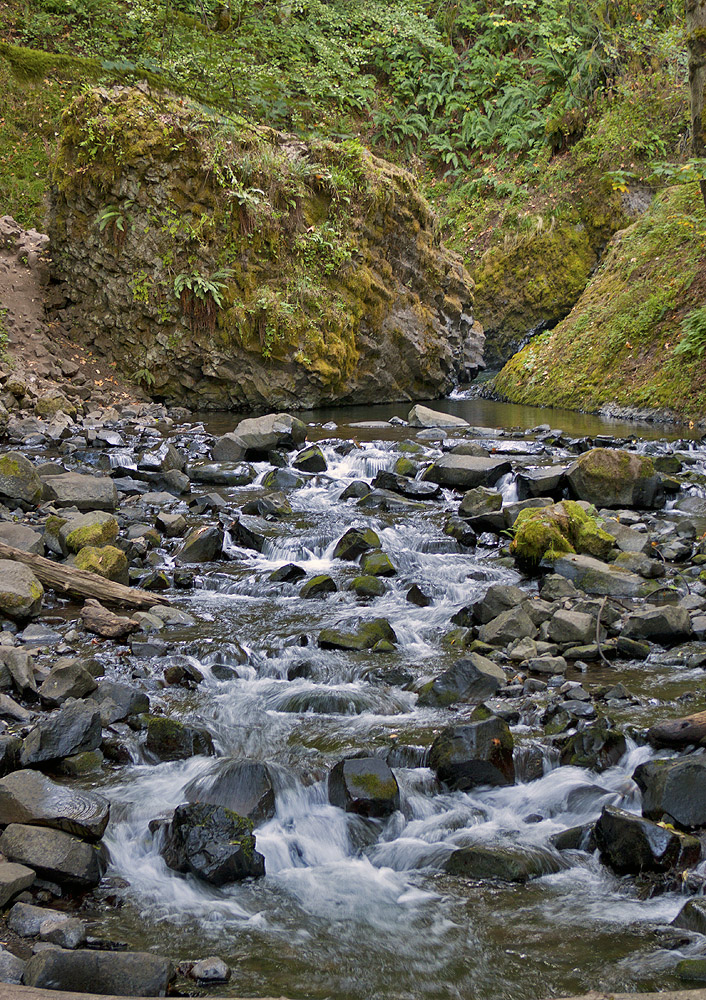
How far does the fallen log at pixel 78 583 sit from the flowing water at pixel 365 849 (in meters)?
0.39

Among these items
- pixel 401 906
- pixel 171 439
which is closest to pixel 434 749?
pixel 401 906

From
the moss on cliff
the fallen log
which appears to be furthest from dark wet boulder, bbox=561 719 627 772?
the moss on cliff

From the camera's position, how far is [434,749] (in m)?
3.68

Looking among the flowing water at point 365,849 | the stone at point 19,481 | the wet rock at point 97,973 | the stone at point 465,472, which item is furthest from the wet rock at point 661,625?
the stone at point 19,481

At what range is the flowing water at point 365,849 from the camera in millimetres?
2566

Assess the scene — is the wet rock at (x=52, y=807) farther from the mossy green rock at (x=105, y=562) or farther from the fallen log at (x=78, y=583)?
the mossy green rock at (x=105, y=562)

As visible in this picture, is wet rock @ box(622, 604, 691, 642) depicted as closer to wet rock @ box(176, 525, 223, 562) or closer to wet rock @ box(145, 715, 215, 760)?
wet rock @ box(145, 715, 215, 760)

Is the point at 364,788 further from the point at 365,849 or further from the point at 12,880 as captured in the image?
the point at 12,880

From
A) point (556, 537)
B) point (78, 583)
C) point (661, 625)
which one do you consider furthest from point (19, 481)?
point (661, 625)

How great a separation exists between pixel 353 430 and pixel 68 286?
6.26 m

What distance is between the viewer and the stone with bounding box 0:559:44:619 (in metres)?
5.11

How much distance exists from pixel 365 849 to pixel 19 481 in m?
5.56

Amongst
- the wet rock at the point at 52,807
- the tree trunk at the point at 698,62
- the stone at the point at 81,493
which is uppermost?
the tree trunk at the point at 698,62

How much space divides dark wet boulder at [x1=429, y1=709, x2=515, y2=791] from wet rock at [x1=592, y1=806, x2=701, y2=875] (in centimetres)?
61
